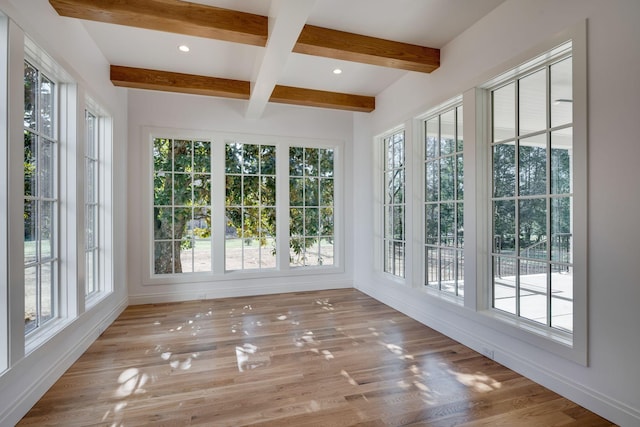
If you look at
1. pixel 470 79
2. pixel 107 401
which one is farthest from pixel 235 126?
pixel 107 401

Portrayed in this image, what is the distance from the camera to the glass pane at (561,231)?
2311mm

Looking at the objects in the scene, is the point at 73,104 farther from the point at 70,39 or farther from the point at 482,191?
the point at 482,191

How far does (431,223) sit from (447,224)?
0.87 feet

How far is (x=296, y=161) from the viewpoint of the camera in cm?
527

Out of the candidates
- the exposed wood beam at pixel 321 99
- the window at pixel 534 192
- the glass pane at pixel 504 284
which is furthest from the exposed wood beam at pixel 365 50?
the glass pane at pixel 504 284

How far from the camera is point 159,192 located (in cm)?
464

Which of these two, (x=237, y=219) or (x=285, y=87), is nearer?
(x=285, y=87)

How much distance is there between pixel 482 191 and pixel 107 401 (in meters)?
3.33

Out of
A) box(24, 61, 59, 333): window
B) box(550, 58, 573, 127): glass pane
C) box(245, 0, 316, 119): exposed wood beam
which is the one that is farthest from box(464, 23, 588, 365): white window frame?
box(24, 61, 59, 333): window

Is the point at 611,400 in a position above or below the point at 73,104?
below

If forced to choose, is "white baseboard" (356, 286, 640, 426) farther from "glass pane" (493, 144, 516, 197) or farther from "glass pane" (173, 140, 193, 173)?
"glass pane" (173, 140, 193, 173)

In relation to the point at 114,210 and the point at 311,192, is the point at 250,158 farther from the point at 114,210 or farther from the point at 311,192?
the point at 114,210

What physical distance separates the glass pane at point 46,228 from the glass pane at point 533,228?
148 inches

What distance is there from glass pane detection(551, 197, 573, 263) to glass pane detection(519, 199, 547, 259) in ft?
0.20
